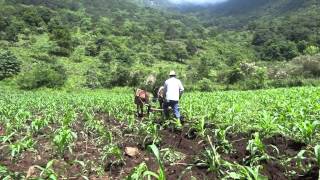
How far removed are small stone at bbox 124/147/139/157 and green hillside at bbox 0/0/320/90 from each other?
35449 mm

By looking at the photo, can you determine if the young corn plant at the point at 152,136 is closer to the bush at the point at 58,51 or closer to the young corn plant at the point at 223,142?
the young corn plant at the point at 223,142

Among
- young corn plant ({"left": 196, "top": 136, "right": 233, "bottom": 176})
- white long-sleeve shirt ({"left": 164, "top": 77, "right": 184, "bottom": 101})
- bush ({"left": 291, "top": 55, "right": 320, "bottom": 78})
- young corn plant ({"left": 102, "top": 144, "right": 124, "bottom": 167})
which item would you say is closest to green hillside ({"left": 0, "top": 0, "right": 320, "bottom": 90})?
bush ({"left": 291, "top": 55, "right": 320, "bottom": 78})

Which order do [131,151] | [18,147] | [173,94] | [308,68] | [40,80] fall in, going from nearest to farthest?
[18,147] < [131,151] < [173,94] < [40,80] < [308,68]

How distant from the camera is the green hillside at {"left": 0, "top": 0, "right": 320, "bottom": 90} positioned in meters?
56.5

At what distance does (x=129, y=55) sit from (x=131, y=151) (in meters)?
72.6

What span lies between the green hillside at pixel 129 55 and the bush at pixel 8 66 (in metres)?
0.13

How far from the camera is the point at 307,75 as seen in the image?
178 ft

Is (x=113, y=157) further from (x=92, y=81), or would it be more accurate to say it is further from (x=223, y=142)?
(x=92, y=81)

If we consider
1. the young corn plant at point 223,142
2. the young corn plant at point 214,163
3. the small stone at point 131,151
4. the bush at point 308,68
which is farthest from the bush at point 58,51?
the young corn plant at point 214,163

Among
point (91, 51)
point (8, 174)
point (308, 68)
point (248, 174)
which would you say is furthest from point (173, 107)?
point (91, 51)

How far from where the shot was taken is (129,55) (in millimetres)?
81062

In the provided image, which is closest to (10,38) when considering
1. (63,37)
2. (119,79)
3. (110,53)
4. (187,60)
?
(63,37)

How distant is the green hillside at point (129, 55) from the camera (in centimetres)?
5650

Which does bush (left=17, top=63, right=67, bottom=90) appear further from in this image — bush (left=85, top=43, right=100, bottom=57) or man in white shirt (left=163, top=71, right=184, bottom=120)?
man in white shirt (left=163, top=71, right=184, bottom=120)
